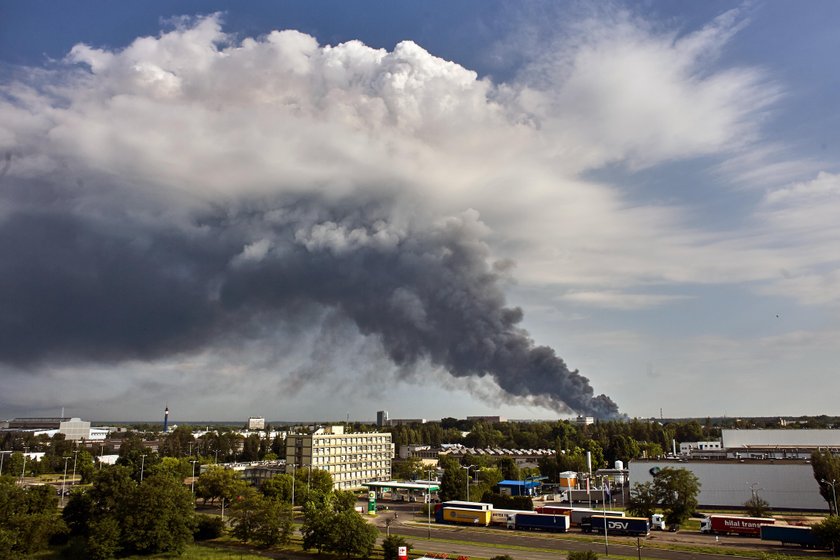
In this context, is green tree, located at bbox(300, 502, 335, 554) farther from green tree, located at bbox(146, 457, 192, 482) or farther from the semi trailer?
green tree, located at bbox(146, 457, 192, 482)

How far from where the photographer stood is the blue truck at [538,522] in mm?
85562

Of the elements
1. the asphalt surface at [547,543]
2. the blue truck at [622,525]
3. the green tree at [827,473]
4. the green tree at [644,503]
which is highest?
the green tree at [827,473]

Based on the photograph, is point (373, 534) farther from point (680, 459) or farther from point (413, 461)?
point (413, 461)

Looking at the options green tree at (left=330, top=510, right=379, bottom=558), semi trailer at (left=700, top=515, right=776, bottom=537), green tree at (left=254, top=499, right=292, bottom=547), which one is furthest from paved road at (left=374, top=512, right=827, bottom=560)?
green tree at (left=254, top=499, right=292, bottom=547)

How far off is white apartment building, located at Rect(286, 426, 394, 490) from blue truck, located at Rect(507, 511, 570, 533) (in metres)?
58.2

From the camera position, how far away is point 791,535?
7231 centimetres

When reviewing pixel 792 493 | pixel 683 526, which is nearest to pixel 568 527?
pixel 683 526

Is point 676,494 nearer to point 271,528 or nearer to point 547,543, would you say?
point 547,543

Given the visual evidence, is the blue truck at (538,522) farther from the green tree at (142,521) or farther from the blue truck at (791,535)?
the green tree at (142,521)

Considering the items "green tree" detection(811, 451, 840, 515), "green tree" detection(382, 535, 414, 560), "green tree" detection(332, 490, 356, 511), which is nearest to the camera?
"green tree" detection(382, 535, 414, 560)

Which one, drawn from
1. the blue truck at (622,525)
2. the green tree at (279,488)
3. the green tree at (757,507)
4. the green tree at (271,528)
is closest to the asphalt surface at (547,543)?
the blue truck at (622,525)

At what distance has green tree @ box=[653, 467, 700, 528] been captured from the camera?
8431 cm

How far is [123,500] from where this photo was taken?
72312mm

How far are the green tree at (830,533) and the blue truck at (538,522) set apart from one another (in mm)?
31021
